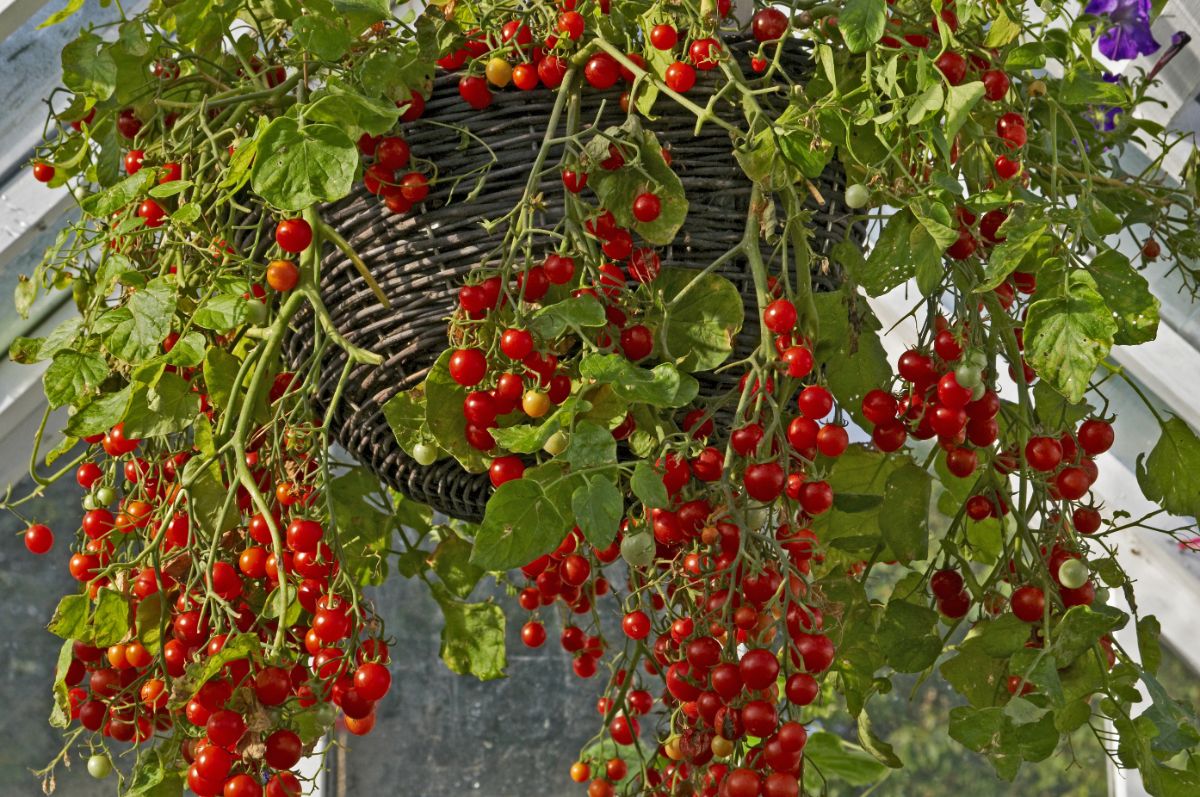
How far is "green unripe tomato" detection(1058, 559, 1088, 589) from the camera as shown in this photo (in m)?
0.65

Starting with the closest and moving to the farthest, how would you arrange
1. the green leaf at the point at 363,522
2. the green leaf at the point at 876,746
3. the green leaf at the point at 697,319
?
the green leaf at the point at 697,319, the green leaf at the point at 876,746, the green leaf at the point at 363,522

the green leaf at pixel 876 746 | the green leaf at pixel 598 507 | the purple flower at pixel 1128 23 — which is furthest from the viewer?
the purple flower at pixel 1128 23

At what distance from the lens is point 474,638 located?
99 centimetres

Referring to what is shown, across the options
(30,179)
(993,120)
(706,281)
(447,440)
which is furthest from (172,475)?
(30,179)

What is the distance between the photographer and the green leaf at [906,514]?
74 cm

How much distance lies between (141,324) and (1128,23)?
0.81 metres

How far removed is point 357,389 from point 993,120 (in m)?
0.40

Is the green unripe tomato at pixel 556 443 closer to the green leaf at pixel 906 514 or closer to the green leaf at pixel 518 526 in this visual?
the green leaf at pixel 518 526

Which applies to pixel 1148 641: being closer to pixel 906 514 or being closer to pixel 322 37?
pixel 906 514

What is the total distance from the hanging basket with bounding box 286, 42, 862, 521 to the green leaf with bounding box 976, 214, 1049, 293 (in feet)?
0.36

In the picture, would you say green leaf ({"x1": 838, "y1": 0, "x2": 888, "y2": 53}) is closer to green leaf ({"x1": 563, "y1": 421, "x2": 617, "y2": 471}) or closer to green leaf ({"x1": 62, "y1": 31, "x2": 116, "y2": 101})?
green leaf ({"x1": 563, "y1": 421, "x2": 617, "y2": 471})

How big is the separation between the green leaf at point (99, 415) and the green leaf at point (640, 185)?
28 centimetres

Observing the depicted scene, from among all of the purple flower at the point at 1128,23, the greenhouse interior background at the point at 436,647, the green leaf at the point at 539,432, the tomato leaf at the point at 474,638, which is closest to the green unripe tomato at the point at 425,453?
the green leaf at the point at 539,432

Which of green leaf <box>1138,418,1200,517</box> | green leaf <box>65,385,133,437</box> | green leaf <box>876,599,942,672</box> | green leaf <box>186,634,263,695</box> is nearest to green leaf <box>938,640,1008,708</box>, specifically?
green leaf <box>876,599,942,672</box>
